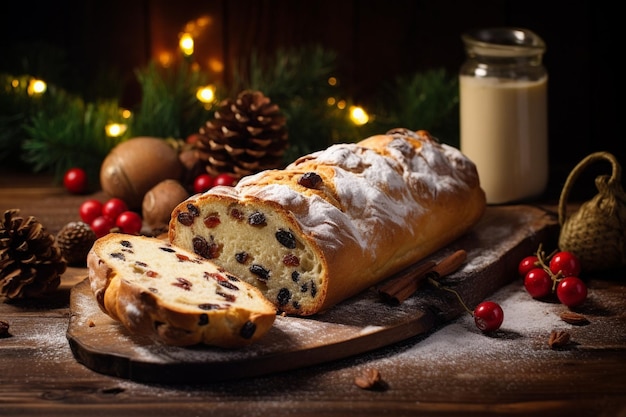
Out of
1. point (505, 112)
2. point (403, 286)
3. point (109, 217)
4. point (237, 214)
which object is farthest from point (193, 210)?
point (505, 112)

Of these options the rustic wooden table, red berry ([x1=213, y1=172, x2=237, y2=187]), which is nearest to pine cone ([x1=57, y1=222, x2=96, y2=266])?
the rustic wooden table

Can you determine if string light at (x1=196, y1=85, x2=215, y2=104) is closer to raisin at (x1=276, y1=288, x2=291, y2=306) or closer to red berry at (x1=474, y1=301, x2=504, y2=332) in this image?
raisin at (x1=276, y1=288, x2=291, y2=306)

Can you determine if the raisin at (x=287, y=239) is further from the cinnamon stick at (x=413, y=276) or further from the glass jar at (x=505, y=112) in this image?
the glass jar at (x=505, y=112)

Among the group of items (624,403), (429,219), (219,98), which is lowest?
(624,403)

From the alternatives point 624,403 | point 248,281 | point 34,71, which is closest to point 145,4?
point 34,71

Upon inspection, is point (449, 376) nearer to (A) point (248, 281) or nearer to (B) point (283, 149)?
(A) point (248, 281)

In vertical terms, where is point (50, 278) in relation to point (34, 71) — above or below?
below

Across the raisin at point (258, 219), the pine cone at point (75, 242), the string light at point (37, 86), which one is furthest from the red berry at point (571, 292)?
the string light at point (37, 86)
